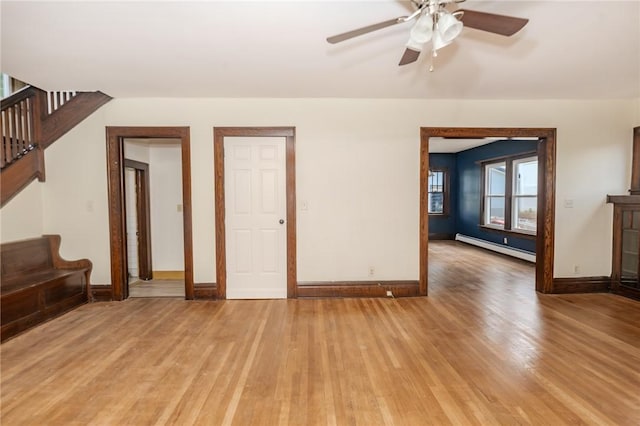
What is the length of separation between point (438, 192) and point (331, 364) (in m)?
7.65

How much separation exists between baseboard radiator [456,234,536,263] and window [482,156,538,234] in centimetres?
41

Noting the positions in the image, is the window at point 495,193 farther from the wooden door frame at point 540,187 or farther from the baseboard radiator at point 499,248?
the wooden door frame at point 540,187

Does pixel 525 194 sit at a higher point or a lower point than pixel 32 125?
lower

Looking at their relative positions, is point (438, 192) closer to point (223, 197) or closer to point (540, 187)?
point (540, 187)

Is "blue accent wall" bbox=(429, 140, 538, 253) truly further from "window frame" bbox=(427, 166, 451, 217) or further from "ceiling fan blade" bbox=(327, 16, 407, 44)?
"ceiling fan blade" bbox=(327, 16, 407, 44)

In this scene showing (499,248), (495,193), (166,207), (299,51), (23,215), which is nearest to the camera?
(299,51)

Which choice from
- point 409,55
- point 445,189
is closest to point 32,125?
point 409,55

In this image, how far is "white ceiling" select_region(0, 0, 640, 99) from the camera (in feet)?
6.81

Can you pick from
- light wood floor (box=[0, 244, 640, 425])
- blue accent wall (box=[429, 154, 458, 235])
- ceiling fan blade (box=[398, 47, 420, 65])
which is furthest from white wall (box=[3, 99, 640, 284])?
blue accent wall (box=[429, 154, 458, 235])

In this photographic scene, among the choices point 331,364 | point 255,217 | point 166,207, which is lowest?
point 331,364

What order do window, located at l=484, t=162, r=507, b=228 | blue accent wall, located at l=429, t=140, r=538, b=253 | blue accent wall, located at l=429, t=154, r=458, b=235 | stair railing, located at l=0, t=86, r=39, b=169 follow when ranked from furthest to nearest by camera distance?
blue accent wall, located at l=429, t=154, r=458, b=235 < window, located at l=484, t=162, r=507, b=228 < blue accent wall, located at l=429, t=140, r=538, b=253 < stair railing, located at l=0, t=86, r=39, b=169

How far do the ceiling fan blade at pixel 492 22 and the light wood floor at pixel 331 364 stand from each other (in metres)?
2.23

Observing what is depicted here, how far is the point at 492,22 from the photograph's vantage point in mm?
1769

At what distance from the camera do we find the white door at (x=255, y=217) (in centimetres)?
393
